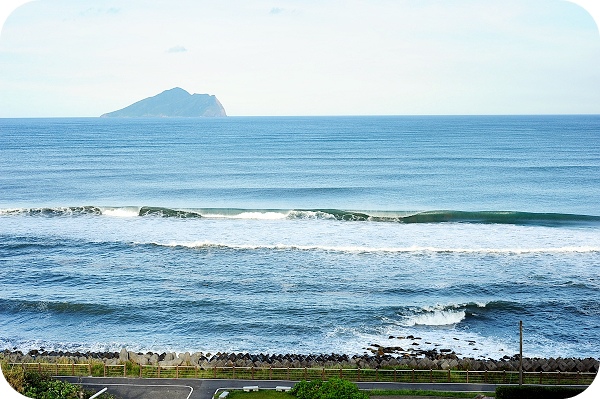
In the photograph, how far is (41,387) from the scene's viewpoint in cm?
1884

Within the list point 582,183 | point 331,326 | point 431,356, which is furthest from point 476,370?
point 582,183

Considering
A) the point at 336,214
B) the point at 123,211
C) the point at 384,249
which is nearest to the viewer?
the point at 384,249

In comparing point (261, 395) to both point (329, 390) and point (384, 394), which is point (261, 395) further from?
point (384, 394)

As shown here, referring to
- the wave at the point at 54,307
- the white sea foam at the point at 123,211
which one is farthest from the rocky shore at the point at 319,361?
the white sea foam at the point at 123,211

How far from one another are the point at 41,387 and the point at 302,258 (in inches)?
793

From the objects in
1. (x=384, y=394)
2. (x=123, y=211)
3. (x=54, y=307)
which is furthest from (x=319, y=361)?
(x=123, y=211)

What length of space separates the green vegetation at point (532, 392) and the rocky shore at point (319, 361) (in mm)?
3241

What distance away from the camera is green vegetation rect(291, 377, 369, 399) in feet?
59.8

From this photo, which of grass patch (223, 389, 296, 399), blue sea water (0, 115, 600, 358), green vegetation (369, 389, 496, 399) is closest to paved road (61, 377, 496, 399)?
green vegetation (369, 389, 496, 399)

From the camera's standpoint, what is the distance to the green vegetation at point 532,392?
18.7 meters

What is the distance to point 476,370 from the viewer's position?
2234 centimetres

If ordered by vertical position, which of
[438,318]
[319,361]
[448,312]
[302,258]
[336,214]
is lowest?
[319,361]

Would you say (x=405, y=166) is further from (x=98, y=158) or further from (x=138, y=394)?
(x=138, y=394)

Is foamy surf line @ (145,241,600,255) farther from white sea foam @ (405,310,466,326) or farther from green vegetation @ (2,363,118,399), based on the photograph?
green vegetation @ (2,363,118,399)
